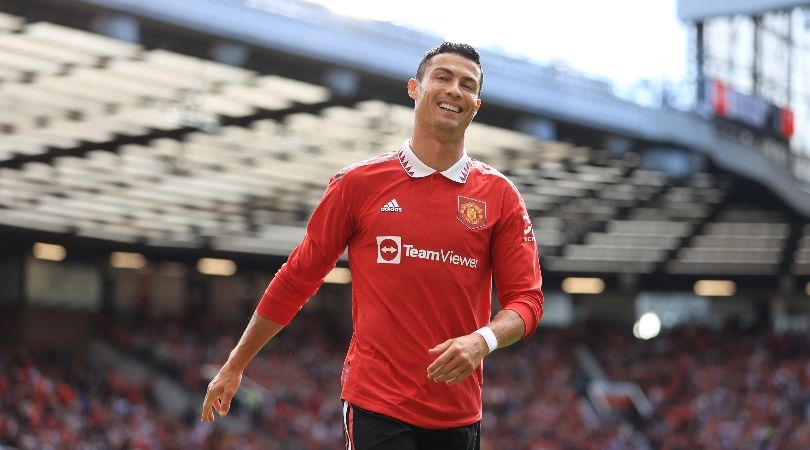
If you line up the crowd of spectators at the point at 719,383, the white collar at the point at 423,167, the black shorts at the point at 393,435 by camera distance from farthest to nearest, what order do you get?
the crowd of spectators at the point at 719,383 < the white collar at the point at 423,167 < the black shorts at the point at 393,435

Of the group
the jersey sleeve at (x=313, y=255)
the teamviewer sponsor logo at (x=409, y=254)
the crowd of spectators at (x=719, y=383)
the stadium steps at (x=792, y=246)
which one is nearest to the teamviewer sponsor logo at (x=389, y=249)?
the teamviewer sponsor logo at (x=409, y=254)

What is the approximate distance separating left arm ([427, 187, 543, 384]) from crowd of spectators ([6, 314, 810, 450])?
822 inches

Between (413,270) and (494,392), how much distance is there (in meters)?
32.9

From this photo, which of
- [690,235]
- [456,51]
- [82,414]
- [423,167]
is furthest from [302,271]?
[690,235]

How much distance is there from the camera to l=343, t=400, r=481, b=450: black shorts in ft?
13.6

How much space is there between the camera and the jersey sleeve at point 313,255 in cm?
433

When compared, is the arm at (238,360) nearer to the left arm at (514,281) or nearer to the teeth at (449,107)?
the left arm at (514,281)

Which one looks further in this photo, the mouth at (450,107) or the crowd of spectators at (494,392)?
the crowd of spectators at (494,392)

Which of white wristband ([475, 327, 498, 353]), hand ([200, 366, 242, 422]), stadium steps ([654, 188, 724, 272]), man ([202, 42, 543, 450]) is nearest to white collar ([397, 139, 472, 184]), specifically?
man ([202, 42, 543, 450])

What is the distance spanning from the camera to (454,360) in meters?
3.77

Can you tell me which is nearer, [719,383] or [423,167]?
[423,167]

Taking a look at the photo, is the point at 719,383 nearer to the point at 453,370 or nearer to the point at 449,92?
the point at 449,92

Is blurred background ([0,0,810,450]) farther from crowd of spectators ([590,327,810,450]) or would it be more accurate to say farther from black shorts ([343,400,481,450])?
black shorts ([343,400,481,450])

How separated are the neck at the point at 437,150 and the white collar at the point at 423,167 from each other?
0.01m
